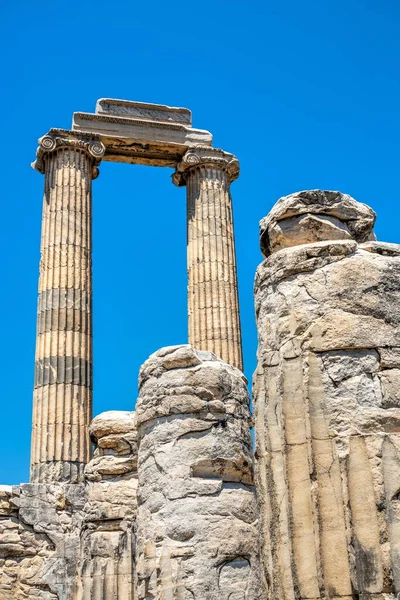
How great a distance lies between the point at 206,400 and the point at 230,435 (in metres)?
0.33

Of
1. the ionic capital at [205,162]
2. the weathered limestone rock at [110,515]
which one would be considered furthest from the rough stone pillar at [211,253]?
the weathered limestone rock at [110,515]

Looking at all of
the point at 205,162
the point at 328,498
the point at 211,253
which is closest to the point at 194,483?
the point at 328,498

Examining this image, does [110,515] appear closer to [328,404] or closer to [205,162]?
→ [328,404]

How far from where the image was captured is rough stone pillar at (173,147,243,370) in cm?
2070

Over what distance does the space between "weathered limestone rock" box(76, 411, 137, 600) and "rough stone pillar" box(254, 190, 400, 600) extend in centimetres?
482

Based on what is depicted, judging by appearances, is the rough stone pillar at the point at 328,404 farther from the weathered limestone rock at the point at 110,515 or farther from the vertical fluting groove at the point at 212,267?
the vertical fluting groove at the point at 212,267

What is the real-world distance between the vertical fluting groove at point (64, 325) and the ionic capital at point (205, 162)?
89.5 inches

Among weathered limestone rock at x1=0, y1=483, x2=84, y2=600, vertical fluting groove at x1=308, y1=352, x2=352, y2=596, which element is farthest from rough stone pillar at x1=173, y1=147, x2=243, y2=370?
vertical fluting groove at x1=308, y1=352, x2=352, y2=596

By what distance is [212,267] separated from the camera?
69.8 ft

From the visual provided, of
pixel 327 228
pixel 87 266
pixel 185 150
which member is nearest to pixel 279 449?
pixel 327 228

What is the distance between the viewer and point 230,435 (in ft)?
23.6

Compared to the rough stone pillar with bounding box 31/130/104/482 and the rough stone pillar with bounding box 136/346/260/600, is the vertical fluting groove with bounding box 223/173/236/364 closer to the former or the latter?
the rough stone pillar with bounding box 31/130/104/482

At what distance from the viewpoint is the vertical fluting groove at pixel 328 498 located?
14.4ft

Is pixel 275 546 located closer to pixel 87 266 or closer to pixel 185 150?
pixel 87 266
